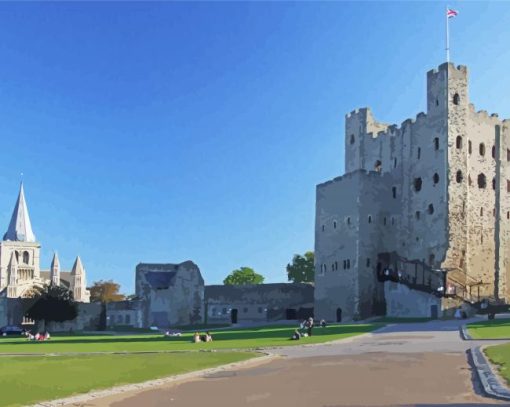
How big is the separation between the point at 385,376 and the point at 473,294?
55.7 metres

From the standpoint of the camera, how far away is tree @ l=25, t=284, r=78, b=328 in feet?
273

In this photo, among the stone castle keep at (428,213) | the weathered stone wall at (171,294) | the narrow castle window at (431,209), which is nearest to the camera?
the stone castle keep at (428,213)

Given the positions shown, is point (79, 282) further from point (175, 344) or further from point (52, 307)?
point (175, 344)

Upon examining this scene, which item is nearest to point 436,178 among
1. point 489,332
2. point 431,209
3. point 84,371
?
point 431,209

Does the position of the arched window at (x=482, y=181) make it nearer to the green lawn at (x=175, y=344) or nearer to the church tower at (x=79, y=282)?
the green lawn at (x=175, y=344)

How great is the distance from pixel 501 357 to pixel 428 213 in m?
52.3

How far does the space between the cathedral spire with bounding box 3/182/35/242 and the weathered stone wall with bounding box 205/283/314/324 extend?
87.0 metres

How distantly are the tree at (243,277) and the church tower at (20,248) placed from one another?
154 ft

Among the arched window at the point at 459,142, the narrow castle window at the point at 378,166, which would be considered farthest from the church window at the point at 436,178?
the narrow castle window at the point at 378,166

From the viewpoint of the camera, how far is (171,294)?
89250 millimetres

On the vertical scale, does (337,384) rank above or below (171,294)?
below

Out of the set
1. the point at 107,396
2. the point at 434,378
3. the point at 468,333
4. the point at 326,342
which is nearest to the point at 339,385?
the point at 434,378

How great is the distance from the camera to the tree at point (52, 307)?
83.2 meters

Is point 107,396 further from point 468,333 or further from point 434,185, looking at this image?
point 434,185
